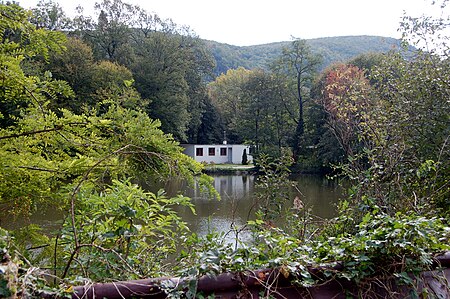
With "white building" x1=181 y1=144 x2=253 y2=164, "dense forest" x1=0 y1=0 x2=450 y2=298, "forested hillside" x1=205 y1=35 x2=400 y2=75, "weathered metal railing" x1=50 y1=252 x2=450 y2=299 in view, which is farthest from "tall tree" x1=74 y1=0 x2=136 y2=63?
"forested hillside" x1=205 y1=35 x2=400 y2=75

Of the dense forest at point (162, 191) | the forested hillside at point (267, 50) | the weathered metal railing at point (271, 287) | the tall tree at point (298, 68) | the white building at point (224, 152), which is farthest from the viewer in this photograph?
the forested hillside at point (267, 50)

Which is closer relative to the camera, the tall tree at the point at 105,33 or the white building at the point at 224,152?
the tall tree at the point at 105,33

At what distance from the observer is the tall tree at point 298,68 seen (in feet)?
90.9

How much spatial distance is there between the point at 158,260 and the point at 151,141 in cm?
71

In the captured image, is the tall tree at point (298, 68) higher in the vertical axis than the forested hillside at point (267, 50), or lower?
lower

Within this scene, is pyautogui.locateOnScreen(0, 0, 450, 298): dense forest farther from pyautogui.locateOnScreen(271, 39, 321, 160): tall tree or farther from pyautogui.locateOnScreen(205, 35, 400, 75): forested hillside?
pyautogui.locateOnScreen(205, 35, 400, 75): forested hillside

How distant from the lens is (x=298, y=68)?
28375 millimetres

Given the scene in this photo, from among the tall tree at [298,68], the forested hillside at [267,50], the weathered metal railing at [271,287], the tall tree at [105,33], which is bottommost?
the weathered metal railing at [271,287]

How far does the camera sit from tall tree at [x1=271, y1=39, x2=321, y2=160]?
27.7 m

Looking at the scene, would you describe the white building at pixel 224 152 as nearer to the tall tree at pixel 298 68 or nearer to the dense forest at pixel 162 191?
the tall tree at pixel 298 68

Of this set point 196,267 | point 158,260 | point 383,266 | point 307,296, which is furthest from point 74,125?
point 383,266

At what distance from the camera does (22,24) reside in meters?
2.19

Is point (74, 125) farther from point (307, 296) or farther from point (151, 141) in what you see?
point (307, 296)

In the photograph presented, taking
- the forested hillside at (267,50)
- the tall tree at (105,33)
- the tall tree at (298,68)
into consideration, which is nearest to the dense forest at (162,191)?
the tall tree at (105,33)
